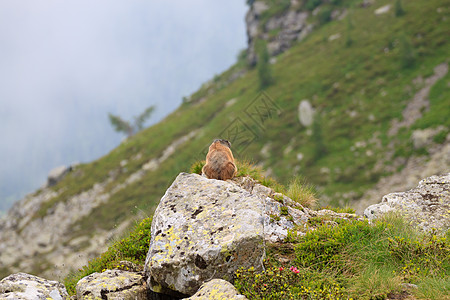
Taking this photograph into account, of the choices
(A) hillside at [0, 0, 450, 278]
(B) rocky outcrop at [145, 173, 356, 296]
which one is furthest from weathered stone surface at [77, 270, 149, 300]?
(A) hillside at [0, 0, 450, 278]

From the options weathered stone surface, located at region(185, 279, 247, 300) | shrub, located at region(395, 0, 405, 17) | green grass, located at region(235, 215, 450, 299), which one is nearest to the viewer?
weathered stone surface, located at region(185, 279, 247, 300)

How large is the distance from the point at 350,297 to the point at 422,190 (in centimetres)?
545

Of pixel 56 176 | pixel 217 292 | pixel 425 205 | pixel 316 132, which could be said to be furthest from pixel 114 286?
pixel 56 176

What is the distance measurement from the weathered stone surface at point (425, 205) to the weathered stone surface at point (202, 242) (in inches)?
170

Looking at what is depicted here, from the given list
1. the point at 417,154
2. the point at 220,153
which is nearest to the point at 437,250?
the point at 220,153

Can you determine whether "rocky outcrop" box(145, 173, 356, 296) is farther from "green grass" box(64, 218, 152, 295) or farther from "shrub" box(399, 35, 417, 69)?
"shrub" box(399, 35, 417, 69)

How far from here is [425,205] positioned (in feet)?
29.6

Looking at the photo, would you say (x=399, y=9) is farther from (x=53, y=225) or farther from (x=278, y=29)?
(x=53, y=225)

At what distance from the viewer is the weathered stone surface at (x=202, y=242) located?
6234 mm

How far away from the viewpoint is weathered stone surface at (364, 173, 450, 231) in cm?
844

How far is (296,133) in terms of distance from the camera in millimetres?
68562

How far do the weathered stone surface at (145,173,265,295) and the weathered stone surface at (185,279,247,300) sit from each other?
34 cm

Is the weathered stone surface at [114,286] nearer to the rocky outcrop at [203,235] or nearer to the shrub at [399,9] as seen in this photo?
the rocky outcrop at [203,235]

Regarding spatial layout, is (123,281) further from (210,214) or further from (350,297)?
(350,297)
